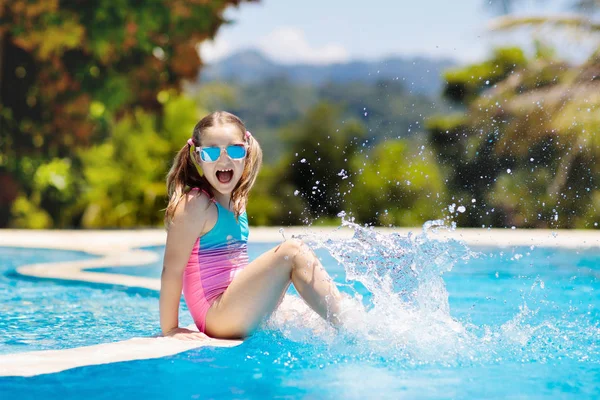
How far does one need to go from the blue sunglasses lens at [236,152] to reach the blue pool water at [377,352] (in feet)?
2.01

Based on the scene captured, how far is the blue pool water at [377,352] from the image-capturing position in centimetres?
293

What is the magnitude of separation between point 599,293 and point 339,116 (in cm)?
2122

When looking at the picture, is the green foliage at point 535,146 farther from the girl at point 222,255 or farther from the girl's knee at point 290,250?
the girl's knee at point 290,250

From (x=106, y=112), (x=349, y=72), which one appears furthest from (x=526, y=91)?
(x=349, y=72)

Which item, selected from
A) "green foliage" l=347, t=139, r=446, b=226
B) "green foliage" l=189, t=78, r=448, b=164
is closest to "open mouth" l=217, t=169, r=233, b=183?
"green foliage" l=347, t=139, r=446, b=226

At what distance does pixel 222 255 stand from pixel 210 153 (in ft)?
1.50

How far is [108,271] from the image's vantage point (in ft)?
25.8

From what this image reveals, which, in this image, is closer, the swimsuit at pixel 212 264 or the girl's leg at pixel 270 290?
the girl's leg at pixel 270 290

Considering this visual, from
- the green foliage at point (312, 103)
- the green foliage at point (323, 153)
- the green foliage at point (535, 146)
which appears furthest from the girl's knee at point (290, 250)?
the green foliage at point (312, 103)

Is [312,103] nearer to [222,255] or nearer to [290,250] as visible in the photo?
[222,255]

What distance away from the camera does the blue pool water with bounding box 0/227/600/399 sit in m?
2.93

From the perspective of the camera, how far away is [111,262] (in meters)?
8.24

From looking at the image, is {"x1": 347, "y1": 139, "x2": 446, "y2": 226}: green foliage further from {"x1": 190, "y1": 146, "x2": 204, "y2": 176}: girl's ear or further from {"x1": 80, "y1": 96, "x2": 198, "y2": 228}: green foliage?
{"x1": 190, "y1": 146, "x2": 204, "y2": 176}: girl's ear

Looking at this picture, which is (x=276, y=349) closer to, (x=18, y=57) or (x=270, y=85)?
(x=18, y=57)
